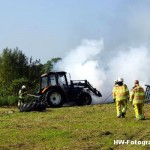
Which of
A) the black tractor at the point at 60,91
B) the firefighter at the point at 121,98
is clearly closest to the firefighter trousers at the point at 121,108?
the firefighter at the point at 121,98

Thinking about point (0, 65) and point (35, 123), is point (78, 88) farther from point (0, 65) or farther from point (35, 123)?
point (0, 65)

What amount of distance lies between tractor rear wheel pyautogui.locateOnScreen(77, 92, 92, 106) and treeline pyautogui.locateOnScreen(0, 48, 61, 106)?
11.4 meters

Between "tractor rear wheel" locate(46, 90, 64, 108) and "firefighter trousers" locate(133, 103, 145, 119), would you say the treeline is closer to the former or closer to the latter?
"tractor rear wheel" locate(46, 90, 64, 108)

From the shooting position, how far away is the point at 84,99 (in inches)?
1209

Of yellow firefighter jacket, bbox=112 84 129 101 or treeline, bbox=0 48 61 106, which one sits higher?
treeline, bbox=0 48 61 106

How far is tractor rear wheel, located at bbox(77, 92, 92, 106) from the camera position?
30625 millimetres

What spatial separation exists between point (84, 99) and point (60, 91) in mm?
2034

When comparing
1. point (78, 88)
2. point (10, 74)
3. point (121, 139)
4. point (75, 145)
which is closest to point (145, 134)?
point (121, 139)

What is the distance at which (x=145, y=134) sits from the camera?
46.6ft

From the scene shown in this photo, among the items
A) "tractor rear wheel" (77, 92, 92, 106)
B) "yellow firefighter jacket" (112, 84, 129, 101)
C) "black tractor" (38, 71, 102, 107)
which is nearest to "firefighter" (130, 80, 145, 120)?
"yellow firefighter jacket" (112, 84, 129, 101)

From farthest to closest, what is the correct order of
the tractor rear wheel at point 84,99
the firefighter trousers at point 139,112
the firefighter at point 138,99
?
the tractor rear wheel at point 84,99, the firefighter at point 138,99, the firefighter trousers at point 139,112

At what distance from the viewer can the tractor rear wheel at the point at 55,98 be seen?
2927cm

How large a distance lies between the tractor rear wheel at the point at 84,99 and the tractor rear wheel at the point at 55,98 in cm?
160

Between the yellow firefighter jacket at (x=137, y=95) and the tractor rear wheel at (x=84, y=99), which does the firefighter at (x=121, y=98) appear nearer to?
the yellow firefighter jacket at (x=137, y=95)
